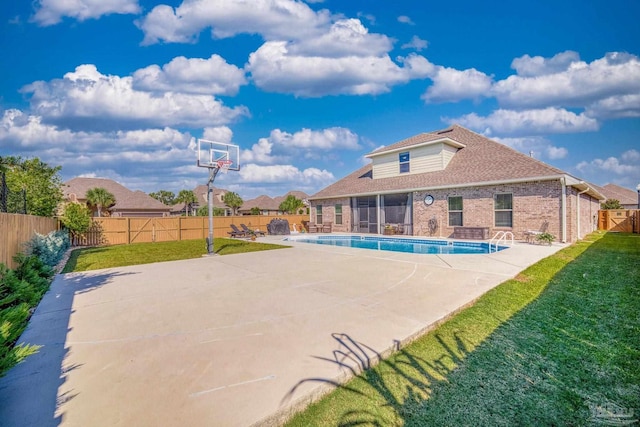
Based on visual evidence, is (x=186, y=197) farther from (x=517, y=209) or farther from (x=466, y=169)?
(x=517, y=209)

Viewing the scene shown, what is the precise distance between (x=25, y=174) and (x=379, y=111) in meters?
24.5

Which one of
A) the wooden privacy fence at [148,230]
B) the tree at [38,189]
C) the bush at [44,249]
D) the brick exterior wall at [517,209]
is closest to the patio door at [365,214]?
the brick exterior wall at [517,209]

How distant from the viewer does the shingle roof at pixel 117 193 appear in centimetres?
3431

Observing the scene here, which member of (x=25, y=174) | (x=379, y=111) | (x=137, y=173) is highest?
(x=379, y=111)

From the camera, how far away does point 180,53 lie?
18.7 m

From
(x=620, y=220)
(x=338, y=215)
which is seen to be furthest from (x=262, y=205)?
(x=620, y=220)

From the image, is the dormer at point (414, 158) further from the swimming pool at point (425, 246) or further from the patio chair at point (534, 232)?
the patio chair at point (534, 232)

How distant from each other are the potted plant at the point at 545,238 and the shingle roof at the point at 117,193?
38.6 meters

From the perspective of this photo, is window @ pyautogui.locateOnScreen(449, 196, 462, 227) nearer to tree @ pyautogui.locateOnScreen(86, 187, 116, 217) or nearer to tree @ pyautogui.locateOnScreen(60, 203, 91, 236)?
tree @ pyautogui.locateOnScreen(60, 203, 91, 236)

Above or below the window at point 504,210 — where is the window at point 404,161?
above

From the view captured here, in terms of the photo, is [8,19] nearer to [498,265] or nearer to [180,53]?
[180,53]

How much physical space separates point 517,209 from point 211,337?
1528 cm

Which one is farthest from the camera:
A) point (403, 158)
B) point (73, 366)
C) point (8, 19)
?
point (403, 158)

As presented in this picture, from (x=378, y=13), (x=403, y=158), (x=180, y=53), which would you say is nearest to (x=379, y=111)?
(x=403, y=158)
